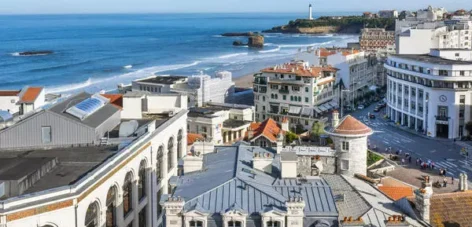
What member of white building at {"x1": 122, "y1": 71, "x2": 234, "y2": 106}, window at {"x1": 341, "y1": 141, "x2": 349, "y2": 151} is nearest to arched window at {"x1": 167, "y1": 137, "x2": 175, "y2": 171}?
window at {"x1": 341, "y1": 141, "x2": 349, "y2": 151}

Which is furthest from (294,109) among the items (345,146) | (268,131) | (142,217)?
(142,217)

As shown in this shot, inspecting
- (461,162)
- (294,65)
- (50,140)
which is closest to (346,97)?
(294,65)

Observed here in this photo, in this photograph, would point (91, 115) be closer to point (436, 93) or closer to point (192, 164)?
point (192, 164)

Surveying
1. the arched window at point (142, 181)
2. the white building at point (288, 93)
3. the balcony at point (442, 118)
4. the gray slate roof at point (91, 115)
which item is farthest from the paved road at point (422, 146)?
the arched window at point (142, 181)

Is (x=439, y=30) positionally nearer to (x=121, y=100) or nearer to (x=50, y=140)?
(x=121, y=100)

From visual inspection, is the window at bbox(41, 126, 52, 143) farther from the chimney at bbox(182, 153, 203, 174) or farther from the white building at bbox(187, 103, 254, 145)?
the white building at bbox(187, 103, 254, 145)

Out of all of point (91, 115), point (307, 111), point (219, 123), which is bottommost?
point (307, 111)
